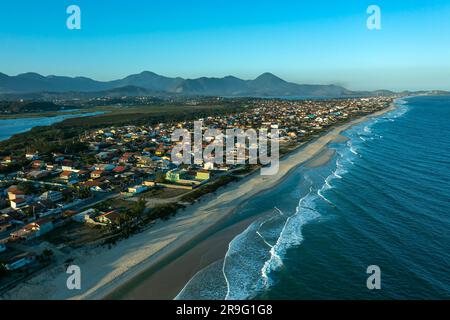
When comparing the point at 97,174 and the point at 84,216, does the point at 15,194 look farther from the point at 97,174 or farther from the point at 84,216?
the point at 84,216

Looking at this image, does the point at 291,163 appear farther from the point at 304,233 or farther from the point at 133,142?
the point at 133,142

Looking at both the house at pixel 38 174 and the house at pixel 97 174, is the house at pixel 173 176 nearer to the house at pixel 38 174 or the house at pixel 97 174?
the house at pixel 97 174

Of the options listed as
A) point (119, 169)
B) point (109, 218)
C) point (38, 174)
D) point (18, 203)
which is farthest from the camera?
point (119, 169)

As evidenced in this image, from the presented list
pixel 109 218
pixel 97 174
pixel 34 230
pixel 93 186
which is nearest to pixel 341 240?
pixel 109 218

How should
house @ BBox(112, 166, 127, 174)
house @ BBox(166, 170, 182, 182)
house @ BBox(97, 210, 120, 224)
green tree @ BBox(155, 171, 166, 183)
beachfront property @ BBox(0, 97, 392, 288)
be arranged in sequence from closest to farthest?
beachfront property @ BBox(0, 97, 392, 288) < house @ BBox(97, 210, 120, 224) < green tree @ BBox(155, 171, 166, 183) < house @ BBox(166, 170, 182, 182) < house @ BBox(112, 166, 127, 174)

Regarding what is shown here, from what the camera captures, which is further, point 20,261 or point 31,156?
point 31,156

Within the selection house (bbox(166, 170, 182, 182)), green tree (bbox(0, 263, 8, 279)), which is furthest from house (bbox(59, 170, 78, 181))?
green tree (bbox(0, 263, 8, 279))

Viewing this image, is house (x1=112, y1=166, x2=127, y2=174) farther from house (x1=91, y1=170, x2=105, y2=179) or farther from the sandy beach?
the sandy beach
